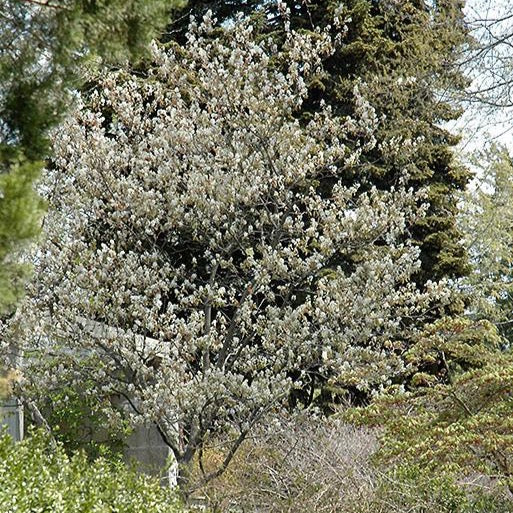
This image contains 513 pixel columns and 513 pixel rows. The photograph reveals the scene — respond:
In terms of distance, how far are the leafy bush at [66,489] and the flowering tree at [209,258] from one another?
5.68ft

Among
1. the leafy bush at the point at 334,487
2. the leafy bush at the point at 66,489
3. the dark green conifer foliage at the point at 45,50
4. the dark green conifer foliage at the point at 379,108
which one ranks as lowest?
the leafy bush at the point at 66,489

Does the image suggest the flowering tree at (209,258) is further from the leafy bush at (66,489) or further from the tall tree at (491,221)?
the tall tree at (491,221)

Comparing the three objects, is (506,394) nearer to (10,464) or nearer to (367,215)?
(367,215)

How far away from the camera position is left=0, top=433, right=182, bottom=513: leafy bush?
3936 millimetres

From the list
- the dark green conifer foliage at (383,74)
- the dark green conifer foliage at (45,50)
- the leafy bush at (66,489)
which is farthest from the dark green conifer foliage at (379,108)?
the dark green conifer foliage at (45,50)

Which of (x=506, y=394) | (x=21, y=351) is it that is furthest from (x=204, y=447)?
(x=506, y=394)

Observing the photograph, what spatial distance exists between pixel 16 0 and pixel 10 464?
258 cm

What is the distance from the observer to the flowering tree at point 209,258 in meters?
7.23

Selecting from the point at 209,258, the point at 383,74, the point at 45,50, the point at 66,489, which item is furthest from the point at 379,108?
the point at 45,50

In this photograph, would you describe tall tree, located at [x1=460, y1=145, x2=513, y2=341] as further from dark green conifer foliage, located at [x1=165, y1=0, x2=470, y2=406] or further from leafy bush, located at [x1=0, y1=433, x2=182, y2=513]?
leafy bush, located at [x1=0, y1=433, x2=182, y2=513]

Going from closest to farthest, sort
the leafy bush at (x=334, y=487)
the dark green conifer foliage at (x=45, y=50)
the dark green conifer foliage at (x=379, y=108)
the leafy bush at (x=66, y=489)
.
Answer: the dark green conifer foliage at (x=45, y=50) → the leafy bush at (x=66, y=489) → the leafy bush at (x=334, y=487) → the dark green conifer foliage at (x=379, y=108)

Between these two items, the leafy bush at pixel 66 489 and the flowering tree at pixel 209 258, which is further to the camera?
the flowering tree at pixel 209 258

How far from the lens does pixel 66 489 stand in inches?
165

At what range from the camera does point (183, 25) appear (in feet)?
41.6
